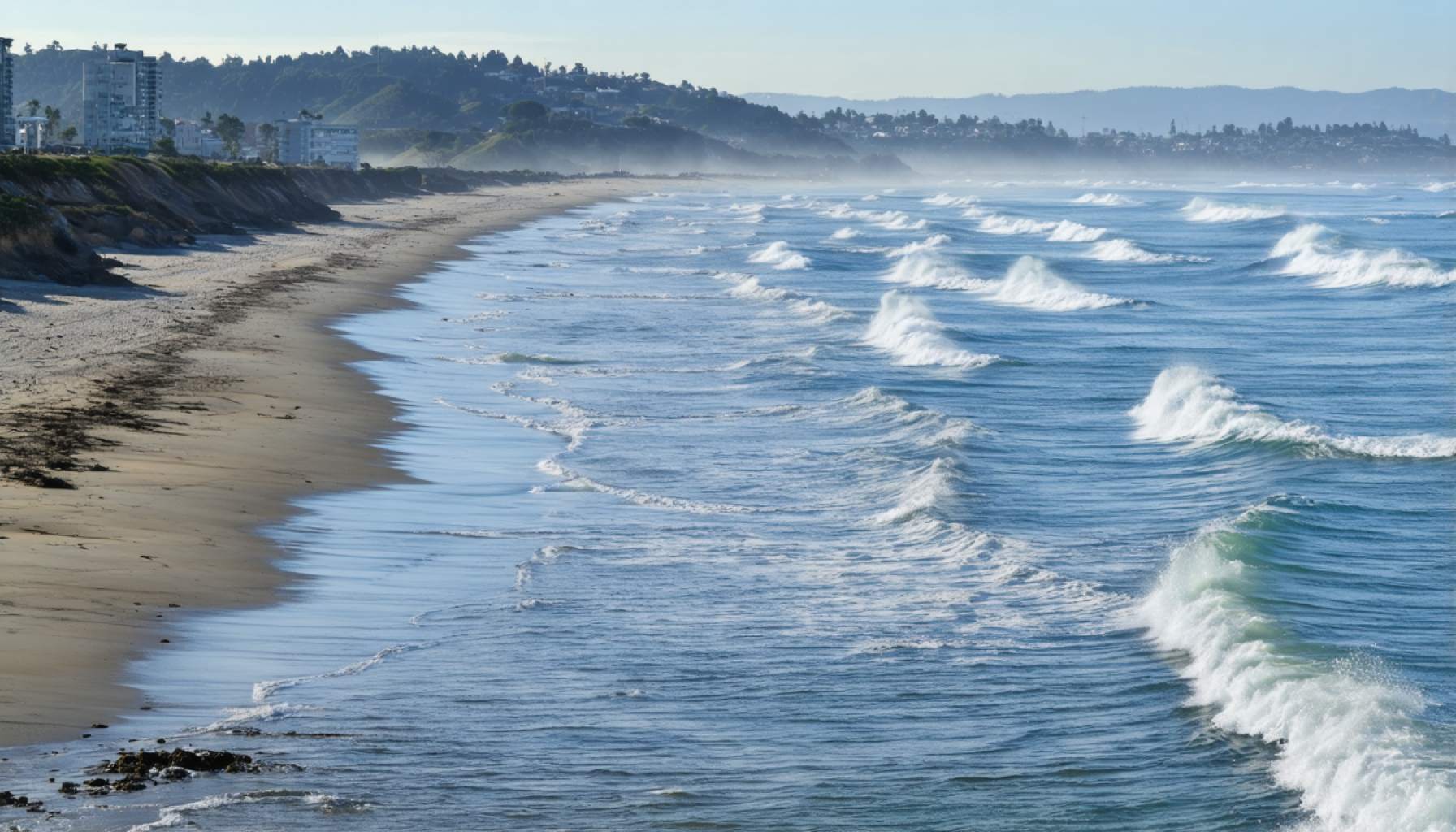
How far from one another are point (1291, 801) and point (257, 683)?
22.7 ft

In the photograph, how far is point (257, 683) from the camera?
39.8 feet

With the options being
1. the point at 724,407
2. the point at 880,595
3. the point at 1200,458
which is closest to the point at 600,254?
the point at 724,407

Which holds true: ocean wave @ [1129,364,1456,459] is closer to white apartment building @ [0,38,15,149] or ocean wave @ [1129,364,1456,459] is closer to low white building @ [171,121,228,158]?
white apartment building @ [0,38,15,149]

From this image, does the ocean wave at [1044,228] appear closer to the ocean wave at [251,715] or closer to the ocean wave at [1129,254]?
the ocean wave at [1129,254]

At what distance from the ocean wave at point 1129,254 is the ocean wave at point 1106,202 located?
60.8 meters

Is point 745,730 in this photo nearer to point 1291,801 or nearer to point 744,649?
point 744,649

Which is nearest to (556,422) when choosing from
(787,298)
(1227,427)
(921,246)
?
(1227,427)

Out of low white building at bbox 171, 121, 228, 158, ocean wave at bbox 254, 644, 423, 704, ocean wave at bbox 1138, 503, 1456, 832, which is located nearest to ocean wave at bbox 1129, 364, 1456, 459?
ocean wave at bbox 1138, 503, 1456, 832

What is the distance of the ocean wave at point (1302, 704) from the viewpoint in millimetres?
9988

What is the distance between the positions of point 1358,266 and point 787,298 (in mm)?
20762

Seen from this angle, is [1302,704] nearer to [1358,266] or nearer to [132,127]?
[1358,266]

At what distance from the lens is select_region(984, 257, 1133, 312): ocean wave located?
48125mm

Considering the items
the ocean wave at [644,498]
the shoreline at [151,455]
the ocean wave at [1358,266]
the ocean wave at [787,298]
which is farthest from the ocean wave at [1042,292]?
the ocean wave at [644,498]

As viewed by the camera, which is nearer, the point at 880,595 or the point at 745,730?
the point at 745,730
